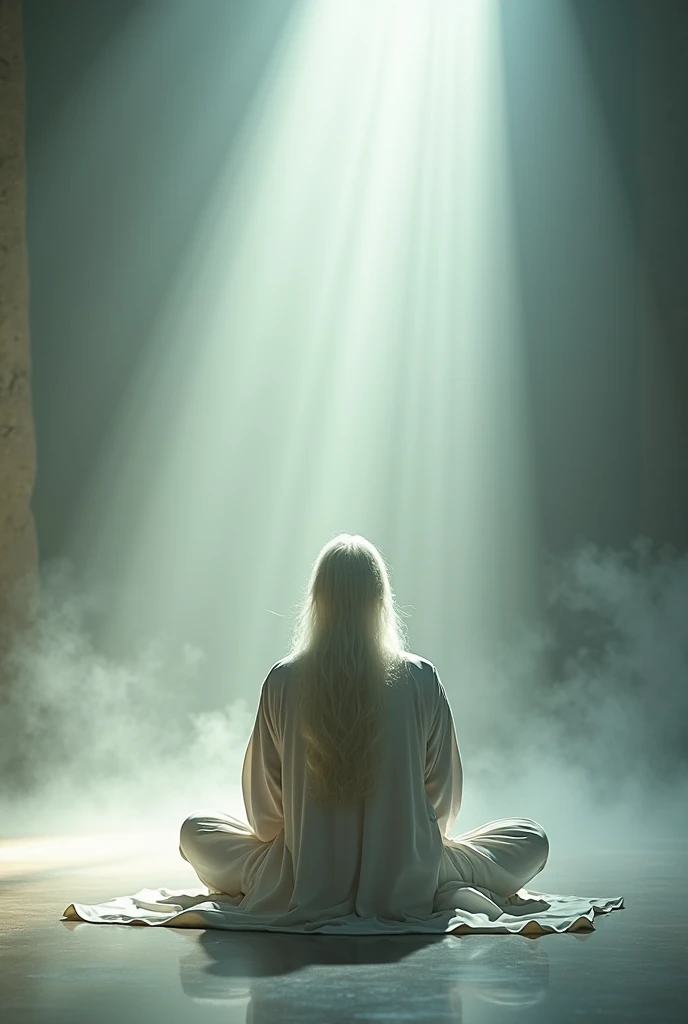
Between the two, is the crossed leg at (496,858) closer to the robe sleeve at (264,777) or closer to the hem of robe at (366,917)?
the hem of robe at (366,917)

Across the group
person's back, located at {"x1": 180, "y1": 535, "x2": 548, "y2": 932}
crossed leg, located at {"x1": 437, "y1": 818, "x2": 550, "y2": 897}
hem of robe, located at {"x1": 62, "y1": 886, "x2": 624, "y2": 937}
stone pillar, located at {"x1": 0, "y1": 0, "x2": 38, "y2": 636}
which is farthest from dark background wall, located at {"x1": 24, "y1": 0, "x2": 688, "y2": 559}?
person's back, located at {"x1": 180, "y1": 535, "x2": 548, "y2": 932}

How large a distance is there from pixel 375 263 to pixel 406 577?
1.98 meters

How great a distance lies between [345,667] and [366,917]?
0.60 m

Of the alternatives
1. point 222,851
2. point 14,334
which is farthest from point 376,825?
point 14,334

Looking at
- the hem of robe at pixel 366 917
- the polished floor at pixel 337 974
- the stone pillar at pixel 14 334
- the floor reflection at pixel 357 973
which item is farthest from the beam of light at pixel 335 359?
the floor reflection at pixel 357 973

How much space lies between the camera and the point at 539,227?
8.33m

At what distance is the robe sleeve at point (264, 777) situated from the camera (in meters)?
3.42

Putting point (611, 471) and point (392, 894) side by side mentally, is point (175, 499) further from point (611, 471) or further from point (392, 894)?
point (392, 894)

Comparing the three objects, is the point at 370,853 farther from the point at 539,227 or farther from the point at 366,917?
the point at 539,227

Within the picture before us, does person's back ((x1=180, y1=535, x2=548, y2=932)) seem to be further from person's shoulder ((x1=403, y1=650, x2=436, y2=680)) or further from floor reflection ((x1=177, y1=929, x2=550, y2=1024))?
floor reflection ((x1=177, y1=929, x2=550, y2=1024))

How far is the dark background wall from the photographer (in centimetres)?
809

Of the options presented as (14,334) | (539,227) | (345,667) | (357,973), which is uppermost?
(539,227)

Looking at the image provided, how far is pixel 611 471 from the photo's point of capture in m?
8.11

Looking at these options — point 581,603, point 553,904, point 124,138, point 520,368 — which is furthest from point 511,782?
point 124,138
